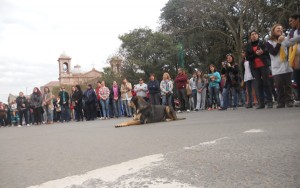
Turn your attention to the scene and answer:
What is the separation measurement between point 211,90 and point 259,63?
16.1 feet

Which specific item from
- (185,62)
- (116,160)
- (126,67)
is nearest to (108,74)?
(126,67)

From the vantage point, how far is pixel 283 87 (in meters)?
9.15

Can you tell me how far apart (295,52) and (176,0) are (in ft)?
145

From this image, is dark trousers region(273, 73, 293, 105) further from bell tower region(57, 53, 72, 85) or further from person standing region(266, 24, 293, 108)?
bell tower region(57, 53, 72, 85)

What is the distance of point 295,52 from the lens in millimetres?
7844

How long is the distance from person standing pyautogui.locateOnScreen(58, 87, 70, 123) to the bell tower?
373ft

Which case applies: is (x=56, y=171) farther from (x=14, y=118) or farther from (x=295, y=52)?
(x=14, y=118)

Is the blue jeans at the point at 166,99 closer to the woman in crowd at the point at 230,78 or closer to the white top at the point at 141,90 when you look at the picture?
the white top at the point at 141,90

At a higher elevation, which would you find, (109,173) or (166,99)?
(166,99)

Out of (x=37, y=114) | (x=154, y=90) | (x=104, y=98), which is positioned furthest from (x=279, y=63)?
(x=37, y=114)

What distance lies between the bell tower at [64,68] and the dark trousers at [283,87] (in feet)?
411

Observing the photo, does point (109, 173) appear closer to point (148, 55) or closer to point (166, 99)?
point (166, 99)

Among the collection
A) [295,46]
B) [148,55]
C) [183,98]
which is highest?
[148,55]

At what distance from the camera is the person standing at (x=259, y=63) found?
32.0ft
